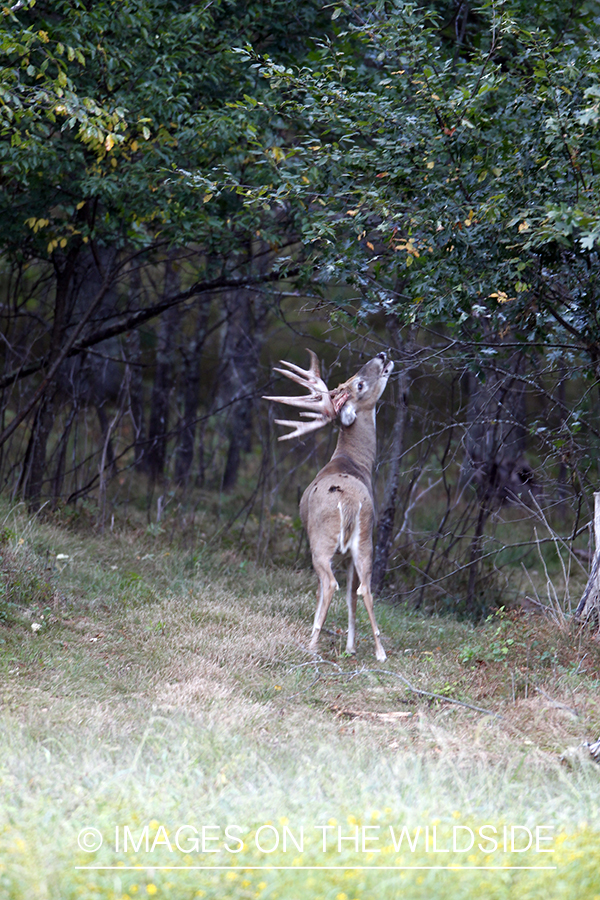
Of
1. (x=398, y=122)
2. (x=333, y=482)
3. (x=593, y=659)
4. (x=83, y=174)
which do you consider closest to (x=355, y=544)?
(x=333, y=482)

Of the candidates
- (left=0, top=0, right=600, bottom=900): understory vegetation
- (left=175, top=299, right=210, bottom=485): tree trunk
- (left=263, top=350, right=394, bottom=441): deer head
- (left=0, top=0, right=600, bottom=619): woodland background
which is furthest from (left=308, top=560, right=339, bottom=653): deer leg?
(left=175, top=299, right=210, bottom=485): tree trunk

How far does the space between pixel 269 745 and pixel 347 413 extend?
3.17 m

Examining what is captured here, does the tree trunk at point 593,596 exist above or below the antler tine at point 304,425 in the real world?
below

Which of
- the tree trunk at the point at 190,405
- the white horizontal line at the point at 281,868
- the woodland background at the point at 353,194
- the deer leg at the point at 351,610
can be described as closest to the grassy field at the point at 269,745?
the white horizontal line at the point at 281,868

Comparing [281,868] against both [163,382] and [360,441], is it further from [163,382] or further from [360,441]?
[163,382]

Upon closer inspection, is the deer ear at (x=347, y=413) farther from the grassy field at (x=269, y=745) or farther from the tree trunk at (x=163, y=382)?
the tree trunk at (x=163, y=382)

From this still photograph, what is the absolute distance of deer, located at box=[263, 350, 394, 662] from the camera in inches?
259

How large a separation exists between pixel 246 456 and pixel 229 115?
9743 millimetres

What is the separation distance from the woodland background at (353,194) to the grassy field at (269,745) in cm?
141

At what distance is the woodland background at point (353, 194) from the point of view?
6.45 m

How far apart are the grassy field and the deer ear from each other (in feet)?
5.79

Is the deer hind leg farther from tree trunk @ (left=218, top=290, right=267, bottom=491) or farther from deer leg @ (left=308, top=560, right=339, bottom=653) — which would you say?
tree trunk @ (left=218, top=290, right=267, bottom=491)

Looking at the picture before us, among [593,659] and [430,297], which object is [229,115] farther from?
[593,659]

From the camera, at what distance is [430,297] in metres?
6.59
